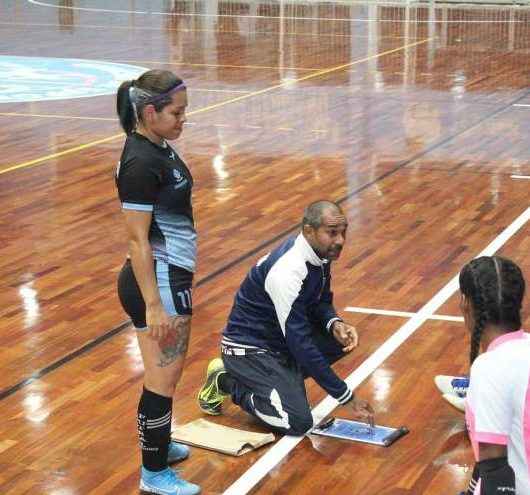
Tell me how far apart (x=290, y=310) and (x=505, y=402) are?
93.7 inches

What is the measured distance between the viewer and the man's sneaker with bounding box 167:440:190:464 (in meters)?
5.10

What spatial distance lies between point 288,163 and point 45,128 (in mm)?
3297

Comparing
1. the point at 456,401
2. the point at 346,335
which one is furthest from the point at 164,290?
the point at 456,401

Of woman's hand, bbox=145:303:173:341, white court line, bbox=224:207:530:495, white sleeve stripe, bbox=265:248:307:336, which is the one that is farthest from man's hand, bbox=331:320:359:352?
woman's hand, bbox=145:303:173:341

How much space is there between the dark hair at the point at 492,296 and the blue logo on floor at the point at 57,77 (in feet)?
42.7

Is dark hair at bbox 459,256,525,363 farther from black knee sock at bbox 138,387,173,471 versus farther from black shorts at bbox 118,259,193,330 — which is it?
black knee sock at bbox 138,387,173,471

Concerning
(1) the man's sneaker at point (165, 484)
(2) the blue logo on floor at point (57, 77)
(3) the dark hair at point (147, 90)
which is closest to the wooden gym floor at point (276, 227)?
(1) the man's sneaker at point (165, 484)

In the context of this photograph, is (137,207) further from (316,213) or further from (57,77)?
(57,77)

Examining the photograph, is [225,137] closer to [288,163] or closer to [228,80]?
[288,163]

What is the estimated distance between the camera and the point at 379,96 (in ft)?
50.6

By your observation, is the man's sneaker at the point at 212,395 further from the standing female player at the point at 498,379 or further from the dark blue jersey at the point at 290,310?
the standing female player at the point at 498,379

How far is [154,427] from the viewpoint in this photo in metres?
4.66

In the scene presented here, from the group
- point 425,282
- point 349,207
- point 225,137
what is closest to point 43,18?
point 225,137

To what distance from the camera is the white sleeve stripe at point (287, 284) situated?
5230 mm
